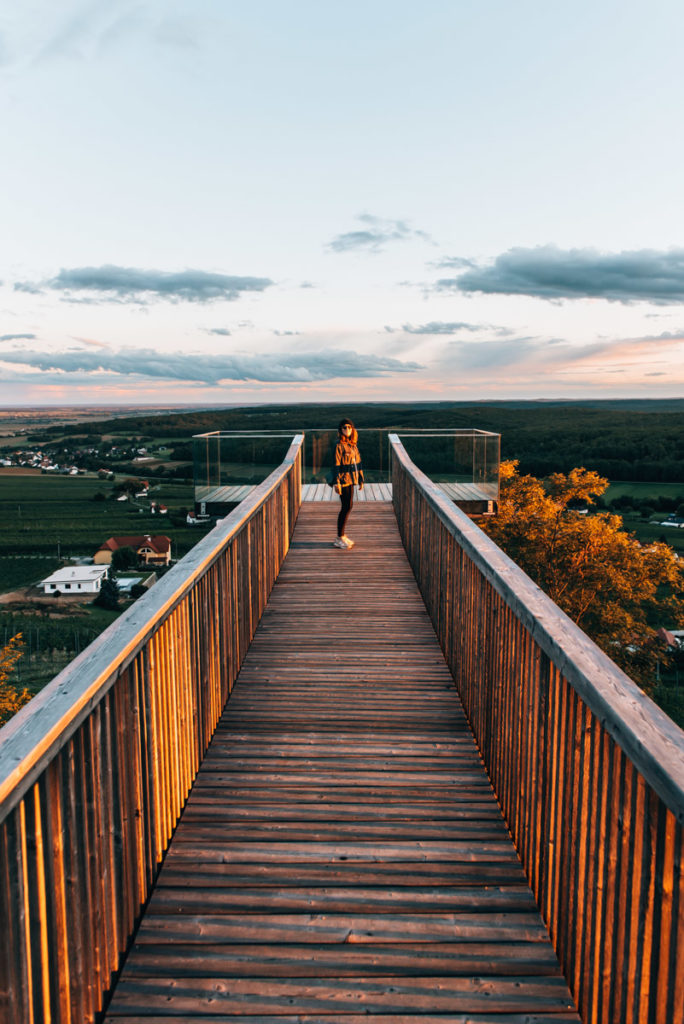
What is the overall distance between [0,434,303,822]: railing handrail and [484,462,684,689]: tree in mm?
24161

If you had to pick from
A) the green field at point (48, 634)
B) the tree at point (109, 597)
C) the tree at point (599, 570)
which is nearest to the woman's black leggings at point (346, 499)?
the tree at point (599, 570)

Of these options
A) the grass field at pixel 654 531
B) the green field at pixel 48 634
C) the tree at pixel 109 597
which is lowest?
the green field at pixel 48 634

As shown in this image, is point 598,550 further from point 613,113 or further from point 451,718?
point 451,718

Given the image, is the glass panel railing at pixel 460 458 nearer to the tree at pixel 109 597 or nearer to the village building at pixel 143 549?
the tree at pixel 109 597

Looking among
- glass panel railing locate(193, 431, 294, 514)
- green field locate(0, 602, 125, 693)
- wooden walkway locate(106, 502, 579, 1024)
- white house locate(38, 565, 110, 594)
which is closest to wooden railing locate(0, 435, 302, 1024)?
wooden walkway locate(106, 502, 579, 1024)

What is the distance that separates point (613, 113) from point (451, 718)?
15.3 m

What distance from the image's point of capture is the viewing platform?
1.66 metres

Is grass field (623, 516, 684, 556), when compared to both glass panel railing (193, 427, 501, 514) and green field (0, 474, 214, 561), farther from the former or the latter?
glass panel railing (193, 427, 501, 514)

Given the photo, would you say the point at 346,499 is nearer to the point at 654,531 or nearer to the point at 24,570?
the point at 654,531

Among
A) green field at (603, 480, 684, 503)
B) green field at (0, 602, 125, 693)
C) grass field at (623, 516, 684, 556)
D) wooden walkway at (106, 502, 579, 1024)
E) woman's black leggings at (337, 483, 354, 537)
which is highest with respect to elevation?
woman's black leggings at (337, 483, 354, 537)

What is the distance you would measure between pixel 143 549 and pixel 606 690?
10130 cm

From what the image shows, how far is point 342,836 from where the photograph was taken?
2963mm

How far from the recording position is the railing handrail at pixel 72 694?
1.50m

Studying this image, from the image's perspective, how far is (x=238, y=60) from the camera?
12078 millimetres
